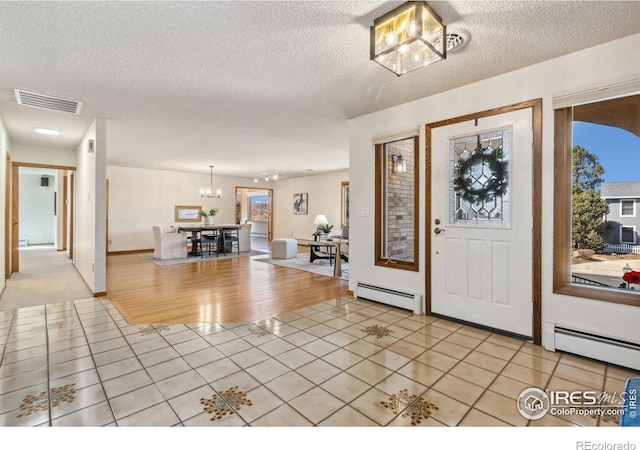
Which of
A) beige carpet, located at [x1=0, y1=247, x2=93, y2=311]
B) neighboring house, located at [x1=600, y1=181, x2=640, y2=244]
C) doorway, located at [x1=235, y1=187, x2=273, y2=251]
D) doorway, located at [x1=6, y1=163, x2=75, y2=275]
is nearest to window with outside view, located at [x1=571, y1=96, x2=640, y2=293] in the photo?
neighboring house, located at [x1=600, y1=181, x2=640, y2=244]

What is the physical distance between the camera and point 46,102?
3447mm

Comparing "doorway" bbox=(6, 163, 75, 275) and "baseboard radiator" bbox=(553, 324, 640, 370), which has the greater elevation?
"doorway" bbox=(6, 163, 75, 275)

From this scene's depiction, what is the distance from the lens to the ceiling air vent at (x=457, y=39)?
7.19 ft

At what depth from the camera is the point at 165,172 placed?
29.5ft

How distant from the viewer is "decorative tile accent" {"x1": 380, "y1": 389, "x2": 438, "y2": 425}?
167cm

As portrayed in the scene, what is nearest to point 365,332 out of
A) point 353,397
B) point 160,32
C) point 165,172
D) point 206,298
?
point 353,397

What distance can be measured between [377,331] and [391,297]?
0.81m

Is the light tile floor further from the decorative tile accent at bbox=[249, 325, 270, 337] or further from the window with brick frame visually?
the window with brick frame

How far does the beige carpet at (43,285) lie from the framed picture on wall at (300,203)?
21.5 feet

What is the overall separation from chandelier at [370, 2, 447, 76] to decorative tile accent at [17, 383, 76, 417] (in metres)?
2.85

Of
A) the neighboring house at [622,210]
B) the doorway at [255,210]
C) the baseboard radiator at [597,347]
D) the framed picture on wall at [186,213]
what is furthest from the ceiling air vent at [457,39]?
the doorway at [255,210]

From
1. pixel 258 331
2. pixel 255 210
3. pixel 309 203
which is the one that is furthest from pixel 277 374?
pixel 255 210

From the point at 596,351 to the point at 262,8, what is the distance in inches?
133

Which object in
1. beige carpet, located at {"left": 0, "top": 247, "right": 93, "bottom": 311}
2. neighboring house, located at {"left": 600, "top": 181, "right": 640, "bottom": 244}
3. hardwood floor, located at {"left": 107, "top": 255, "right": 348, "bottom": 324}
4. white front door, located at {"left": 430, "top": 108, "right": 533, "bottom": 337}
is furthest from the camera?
beige carpet, located at {"left": 0, "top": 247, "right": 93, "bottom": 311}
